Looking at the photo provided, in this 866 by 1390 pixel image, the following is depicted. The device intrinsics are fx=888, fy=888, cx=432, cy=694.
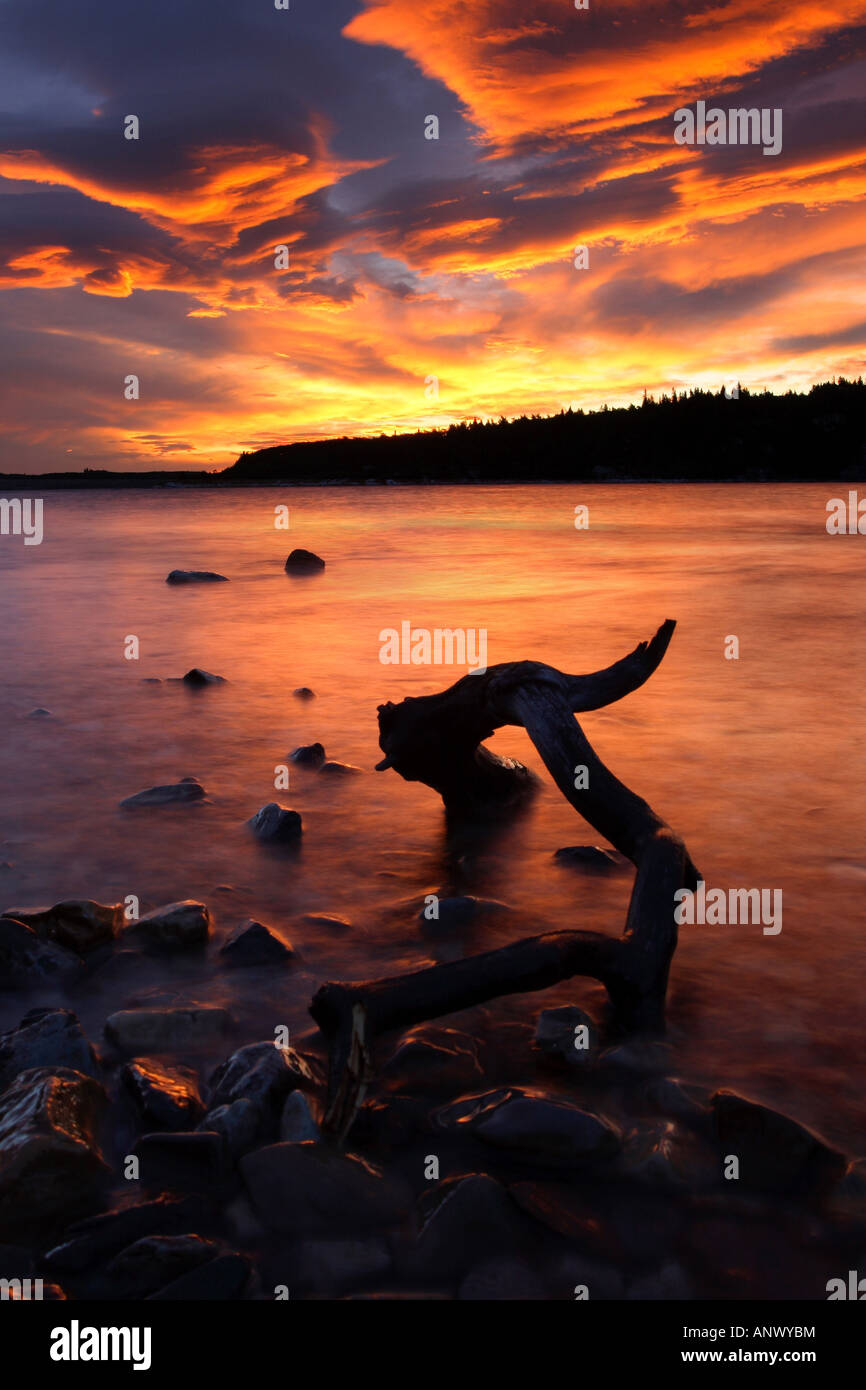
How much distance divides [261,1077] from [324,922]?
3.81ft

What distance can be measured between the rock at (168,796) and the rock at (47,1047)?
2.34 m

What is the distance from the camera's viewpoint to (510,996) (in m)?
3.29

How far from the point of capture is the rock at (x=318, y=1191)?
2.28 metres

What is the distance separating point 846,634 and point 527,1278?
10312mm

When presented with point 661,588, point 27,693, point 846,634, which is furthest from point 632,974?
point 661,588

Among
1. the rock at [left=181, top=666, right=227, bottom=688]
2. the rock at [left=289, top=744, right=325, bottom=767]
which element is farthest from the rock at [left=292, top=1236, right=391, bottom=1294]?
the rock at [left=181, top=666, right=227, bottom=688]

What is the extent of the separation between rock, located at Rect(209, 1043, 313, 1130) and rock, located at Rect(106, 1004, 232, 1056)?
0.23 metres

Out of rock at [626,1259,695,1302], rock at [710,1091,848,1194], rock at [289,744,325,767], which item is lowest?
rock at [626,1259,695,1302]

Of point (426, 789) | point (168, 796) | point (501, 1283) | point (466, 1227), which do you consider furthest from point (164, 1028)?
point (426, 789)

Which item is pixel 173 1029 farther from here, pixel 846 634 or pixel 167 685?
pixel 846 634

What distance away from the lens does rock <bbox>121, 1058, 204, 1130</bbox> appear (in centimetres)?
258

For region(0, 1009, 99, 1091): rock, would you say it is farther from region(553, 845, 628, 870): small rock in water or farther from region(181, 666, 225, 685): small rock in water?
region(181, 666, 225, 685): small rock in water

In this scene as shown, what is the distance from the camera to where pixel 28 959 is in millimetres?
3373
